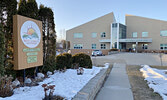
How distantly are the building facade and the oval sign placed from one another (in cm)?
3112

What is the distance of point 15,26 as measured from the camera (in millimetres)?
4730

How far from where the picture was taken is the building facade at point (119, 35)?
35.2 m

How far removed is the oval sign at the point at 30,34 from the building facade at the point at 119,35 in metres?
31.1

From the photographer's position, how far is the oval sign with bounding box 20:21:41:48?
495cm

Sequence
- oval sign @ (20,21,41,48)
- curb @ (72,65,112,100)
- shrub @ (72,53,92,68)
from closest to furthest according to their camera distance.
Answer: curb @ (72,65,112,100) < oval sign @ (20,21,41,48) < shrub @ (72,53,92,68)

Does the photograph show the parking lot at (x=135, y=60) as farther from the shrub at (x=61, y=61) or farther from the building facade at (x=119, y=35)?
the building facade at (x=119, y=35)

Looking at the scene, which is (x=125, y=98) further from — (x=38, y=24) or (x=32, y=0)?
(x=32, y=0)

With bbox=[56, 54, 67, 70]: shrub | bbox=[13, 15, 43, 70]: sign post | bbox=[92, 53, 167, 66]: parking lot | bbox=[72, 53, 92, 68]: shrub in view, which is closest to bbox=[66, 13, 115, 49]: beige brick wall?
bbox=[92, 53, 167, 66]: parking lot

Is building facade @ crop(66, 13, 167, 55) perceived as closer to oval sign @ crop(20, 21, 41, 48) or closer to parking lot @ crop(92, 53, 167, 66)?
parking lot @ crop(92, 53, 167, 66)

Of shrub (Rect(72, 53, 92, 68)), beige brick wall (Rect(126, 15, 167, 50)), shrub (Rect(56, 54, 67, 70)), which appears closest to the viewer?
shrub (Rect(56, 54, 67, 70))

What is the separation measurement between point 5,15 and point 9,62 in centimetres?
167

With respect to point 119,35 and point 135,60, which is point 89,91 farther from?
point 119,35

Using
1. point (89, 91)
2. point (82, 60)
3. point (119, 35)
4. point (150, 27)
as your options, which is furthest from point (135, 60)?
point (150, 27)

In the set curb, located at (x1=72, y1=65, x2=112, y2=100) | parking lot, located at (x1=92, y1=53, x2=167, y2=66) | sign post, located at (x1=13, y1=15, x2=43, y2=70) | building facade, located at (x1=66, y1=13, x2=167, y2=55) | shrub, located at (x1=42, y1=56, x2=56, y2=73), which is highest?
building facade, located at (x1=66, y1=13, x2=167, y2=55)
